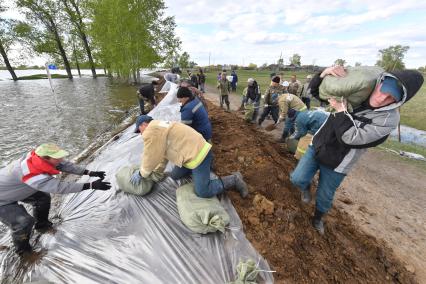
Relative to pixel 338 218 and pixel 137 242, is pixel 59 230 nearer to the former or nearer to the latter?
pixel 137 242

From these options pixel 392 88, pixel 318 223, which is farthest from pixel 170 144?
pixel 392 88

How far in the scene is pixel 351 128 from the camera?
2008 mm

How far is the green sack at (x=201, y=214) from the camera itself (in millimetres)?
2307

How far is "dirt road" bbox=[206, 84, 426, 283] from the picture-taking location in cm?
297

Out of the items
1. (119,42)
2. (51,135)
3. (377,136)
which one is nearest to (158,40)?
(119,42)

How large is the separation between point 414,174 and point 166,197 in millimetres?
5579

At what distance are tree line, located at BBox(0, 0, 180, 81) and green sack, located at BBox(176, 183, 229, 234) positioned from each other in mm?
21485

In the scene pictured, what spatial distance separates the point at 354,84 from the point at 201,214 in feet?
6.07

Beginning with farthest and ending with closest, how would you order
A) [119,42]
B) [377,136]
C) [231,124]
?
1. [119,42]
2. [231,124]
3. [377,136]

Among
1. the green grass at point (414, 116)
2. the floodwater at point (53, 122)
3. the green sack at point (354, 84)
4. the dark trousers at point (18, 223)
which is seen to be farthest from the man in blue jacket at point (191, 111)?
the green grass at point (414, 116)

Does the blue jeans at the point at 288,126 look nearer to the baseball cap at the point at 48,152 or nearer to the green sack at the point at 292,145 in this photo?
the green sack at the point at 292,145

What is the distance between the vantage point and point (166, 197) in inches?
114

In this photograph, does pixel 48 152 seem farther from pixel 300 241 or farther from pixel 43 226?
pixel 300 241

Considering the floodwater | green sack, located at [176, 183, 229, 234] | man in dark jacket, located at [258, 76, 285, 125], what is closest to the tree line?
the floodwater
